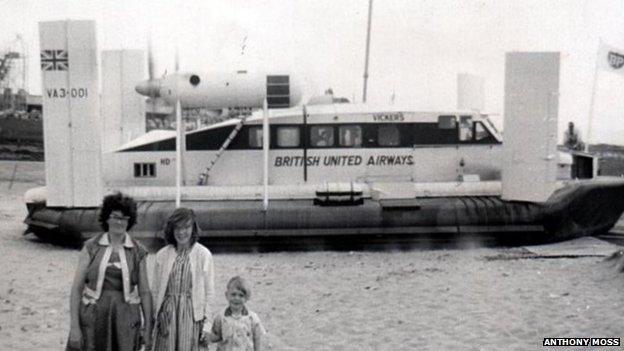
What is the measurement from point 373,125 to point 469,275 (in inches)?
171

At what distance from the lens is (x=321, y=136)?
12469mm

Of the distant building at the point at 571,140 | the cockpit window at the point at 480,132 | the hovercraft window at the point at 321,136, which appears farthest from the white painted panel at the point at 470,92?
the distant building at the point at 571,140

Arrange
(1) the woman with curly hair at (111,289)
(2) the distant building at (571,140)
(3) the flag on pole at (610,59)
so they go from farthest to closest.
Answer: (2) the distant building at (571,140) → (3) the flag on pole at (610,59) → (1) the woman with curly hair at (111,289)

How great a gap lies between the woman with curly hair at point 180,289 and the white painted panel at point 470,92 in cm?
1123

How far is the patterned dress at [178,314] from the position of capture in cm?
410

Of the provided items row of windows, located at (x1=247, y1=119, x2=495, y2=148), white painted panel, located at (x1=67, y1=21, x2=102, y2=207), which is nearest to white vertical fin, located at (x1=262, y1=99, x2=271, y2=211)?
row of windows, located at (x1=247, y1=119, x2=495, y2=148)

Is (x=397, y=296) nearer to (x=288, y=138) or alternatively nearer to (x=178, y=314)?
(x=178, y=314)

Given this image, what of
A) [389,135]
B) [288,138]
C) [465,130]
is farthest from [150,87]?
[465,130]

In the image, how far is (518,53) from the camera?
36.9 ft

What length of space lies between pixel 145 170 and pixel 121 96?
3335 millimetres

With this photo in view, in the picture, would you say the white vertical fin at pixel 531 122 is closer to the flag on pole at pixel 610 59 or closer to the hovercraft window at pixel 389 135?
the hovercraft window at pixel 389 135

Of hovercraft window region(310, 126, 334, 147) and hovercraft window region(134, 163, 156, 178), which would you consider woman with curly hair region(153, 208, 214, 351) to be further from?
hovercraft window region(134, 163, 156, 178)

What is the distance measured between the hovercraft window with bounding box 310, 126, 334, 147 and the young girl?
8.39 metres

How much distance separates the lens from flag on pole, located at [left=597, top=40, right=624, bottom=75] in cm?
1413
